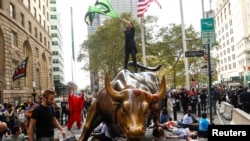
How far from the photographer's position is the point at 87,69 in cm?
5184

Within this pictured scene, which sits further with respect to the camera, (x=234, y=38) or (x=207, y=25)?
(x=234, y=38)

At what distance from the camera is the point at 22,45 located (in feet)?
126

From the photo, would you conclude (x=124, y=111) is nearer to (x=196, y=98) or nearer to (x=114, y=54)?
(x=196, y=98)

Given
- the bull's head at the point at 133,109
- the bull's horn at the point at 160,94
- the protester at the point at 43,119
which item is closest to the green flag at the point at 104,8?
the protester at the point at 43,119

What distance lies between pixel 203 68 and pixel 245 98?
4.21 m

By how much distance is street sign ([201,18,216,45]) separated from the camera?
11.2 metres

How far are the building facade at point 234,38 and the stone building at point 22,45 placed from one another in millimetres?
33216

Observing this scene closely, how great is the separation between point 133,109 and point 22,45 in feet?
113

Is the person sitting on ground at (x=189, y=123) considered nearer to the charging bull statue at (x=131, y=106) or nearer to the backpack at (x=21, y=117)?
the backpack at (x=21, y=117)

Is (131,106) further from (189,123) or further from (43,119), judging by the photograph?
(189,123)

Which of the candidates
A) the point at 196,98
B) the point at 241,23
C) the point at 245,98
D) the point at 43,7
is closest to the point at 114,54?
the point at 43,7

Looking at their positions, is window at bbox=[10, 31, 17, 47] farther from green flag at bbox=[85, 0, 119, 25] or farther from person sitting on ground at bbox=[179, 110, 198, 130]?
person sitting on ground at bbox=[179, 110, 198, 130]

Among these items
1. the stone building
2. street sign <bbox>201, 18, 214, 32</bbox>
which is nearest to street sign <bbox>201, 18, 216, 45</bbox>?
street sign <bbox>201, 18, 214, 32</bbox>

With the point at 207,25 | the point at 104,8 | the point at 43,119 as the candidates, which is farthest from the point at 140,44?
the point at 43,119
